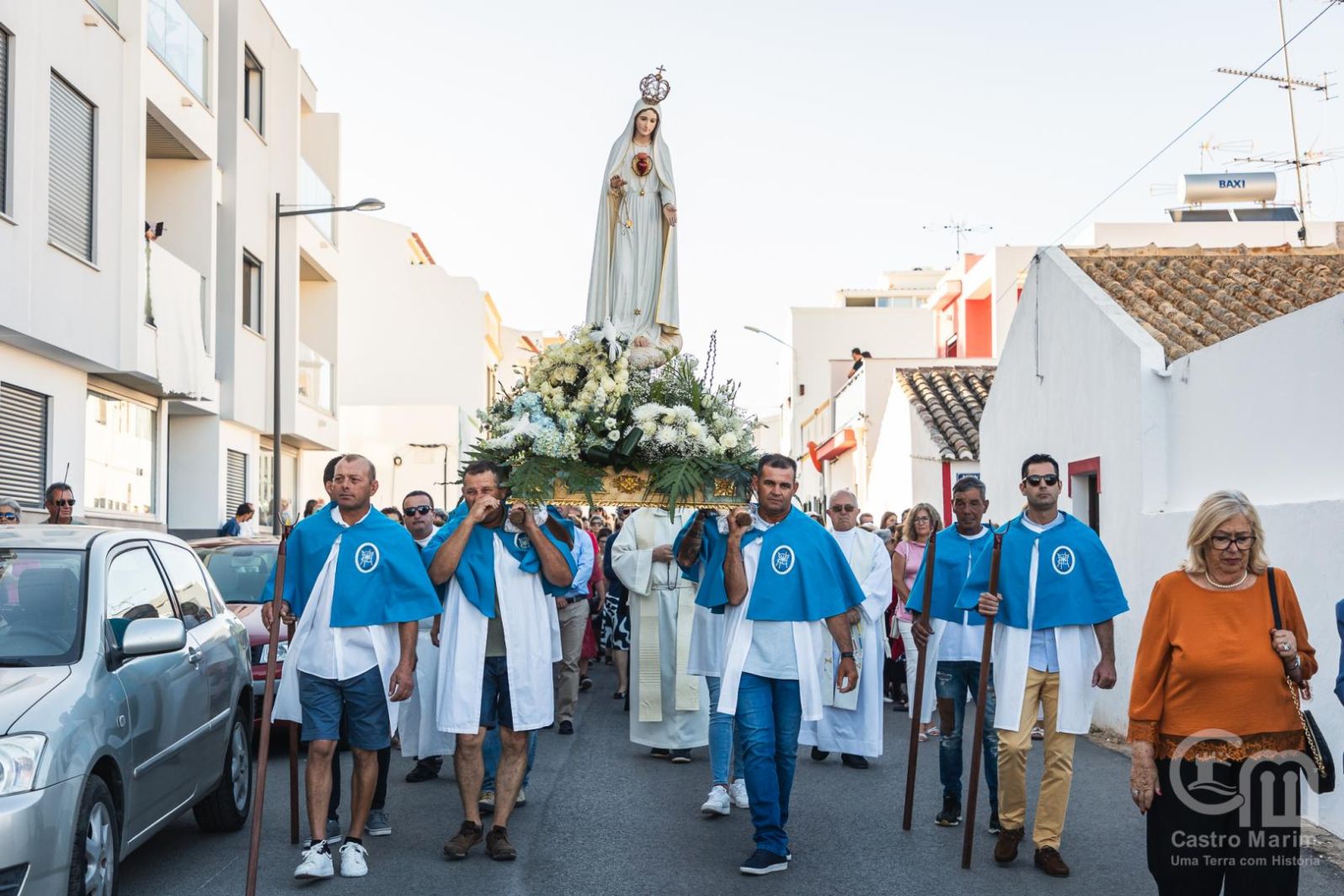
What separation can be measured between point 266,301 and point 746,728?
21.0 meters

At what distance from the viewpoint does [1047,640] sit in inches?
300

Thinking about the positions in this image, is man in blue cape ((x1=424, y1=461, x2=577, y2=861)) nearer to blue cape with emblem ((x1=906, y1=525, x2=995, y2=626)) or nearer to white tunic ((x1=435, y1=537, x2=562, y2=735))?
white tunic ((x1=435, y1=537, x2=562, y2=735))

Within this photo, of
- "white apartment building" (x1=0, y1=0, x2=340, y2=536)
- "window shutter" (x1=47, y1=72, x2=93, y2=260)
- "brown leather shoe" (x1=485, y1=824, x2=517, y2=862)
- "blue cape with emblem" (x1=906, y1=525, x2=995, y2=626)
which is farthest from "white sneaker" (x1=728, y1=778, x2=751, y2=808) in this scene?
"window shutter" (x1=47, y1=72, x2=93, y2=260)

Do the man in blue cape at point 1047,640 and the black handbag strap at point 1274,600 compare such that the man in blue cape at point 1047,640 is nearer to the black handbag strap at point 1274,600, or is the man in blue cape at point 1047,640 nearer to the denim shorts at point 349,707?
the black handbag strap at point 1274,600

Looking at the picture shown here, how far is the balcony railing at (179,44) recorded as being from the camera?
19.5 metres

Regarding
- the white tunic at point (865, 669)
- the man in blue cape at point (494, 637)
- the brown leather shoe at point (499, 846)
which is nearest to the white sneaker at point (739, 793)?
the white tunic at point (865, 669)

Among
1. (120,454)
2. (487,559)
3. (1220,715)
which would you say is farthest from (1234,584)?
(120,454)

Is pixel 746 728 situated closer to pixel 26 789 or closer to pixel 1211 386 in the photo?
pixel 26 789

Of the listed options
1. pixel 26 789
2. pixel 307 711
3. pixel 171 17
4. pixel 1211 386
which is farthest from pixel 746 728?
pixel 171 17

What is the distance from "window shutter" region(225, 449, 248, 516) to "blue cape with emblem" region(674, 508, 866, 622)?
18.7 meters

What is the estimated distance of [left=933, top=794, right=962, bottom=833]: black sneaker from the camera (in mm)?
8625

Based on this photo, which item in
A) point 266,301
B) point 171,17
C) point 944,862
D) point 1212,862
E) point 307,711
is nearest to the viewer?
point 1212,862

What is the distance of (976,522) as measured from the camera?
9109mm

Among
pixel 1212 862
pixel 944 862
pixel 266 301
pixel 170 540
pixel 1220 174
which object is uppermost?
pixel 1220 174
